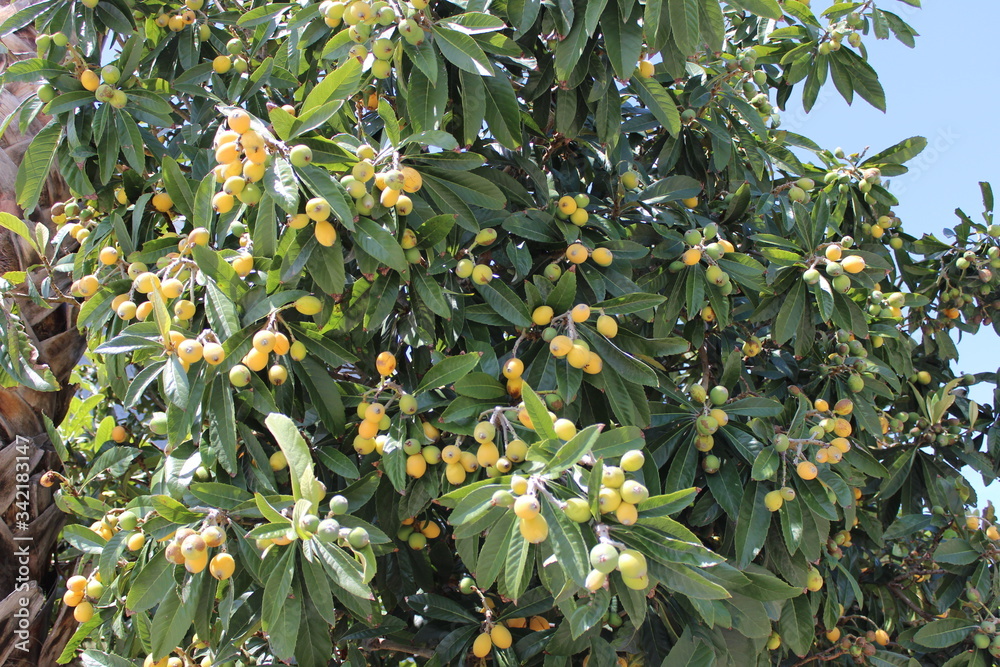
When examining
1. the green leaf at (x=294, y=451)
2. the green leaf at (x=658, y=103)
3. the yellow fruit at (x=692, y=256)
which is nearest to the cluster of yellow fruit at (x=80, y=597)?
the green leaf at (x=294, y=451)

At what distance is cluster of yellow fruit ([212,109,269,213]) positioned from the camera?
1.45m

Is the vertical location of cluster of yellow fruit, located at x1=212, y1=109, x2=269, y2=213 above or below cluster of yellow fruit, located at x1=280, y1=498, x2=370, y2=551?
above

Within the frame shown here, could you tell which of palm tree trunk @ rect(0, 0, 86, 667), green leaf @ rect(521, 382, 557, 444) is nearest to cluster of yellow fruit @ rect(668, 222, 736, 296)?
green leaf @ rect(521, 382, 557, 444)

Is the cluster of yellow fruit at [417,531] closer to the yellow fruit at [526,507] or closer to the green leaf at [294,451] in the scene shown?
the green leaf at [294,451]

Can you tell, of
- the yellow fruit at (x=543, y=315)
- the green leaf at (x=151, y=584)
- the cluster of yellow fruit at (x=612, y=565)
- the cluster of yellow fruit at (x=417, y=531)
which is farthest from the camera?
the cluster of yellow fruit at (x=417, y=531)

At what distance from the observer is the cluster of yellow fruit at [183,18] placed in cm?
230

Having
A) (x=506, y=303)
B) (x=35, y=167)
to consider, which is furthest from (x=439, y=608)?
(x=35, y=167)

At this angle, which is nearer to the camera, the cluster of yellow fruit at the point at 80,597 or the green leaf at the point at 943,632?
the cluster of yellow fruit at the point at 80,597

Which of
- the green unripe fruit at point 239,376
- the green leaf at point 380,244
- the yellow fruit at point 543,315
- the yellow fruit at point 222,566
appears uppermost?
the green leaf at point 380,244

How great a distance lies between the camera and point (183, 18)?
231 centimetres

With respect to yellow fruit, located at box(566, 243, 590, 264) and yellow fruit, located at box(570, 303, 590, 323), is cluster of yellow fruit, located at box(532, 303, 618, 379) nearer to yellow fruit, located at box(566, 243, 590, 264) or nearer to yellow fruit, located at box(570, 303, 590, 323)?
yellow fruit, located at box(570, 303, 590, 323)

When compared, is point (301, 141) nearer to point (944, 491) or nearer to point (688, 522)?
point (688, 522)

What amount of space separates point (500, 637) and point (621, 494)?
2.42 feet

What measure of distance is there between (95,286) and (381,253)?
861mm
